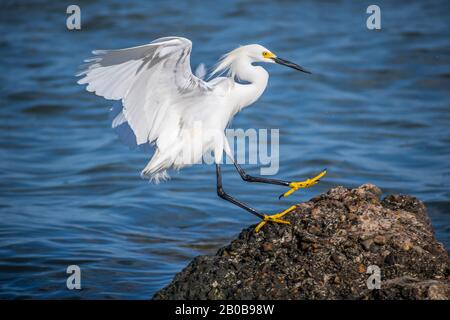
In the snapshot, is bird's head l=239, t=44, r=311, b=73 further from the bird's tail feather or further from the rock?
the rock

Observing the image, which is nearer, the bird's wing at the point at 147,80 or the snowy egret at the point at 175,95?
the bird's wing at the point at 147,80

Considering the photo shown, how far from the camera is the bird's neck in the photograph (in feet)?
24.3

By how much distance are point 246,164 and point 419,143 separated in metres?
3.16

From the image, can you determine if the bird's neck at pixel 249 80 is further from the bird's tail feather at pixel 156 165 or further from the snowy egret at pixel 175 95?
the bird's tail feather at pixel 156 165

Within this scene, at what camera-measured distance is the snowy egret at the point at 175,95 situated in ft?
21.5

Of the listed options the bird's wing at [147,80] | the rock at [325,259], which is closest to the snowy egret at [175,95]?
the bird's wing at [147,80]

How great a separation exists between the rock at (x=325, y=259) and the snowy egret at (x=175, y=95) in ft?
2.45

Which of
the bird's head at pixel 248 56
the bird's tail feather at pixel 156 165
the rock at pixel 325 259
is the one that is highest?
the bird's head at pixel 248 56

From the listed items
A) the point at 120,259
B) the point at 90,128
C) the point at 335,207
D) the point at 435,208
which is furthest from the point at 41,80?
the point at 335,207

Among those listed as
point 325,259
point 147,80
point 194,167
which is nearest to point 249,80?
point 147,80

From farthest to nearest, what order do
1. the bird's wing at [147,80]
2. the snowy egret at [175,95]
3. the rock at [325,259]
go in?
the snowy egret at [175,95]
the bird's wing at [147,80]
the rock at [325,259]

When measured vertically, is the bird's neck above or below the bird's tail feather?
above

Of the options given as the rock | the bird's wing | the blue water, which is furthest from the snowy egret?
the blue water

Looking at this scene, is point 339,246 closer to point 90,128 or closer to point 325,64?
point 90,128
